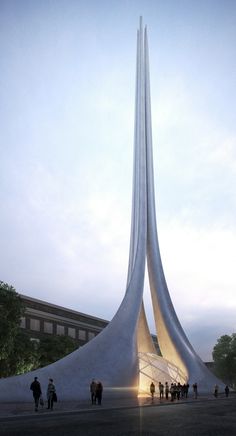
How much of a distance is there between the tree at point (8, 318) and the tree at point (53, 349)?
16793 millimetres

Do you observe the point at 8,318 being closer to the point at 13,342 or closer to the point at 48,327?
the point at 13,342

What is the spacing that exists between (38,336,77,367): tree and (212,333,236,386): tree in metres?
42.4

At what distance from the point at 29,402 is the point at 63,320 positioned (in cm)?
5242

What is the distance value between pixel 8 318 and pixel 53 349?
18.9 metres

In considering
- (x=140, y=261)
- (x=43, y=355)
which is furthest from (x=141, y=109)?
(x=43, y=355)

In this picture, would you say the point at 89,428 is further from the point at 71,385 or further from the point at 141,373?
the point at 141,373

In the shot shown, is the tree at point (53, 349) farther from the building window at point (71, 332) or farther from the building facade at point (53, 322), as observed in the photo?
the building window at point (71, 332)

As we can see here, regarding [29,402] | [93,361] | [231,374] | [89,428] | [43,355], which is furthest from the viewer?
[231,374]

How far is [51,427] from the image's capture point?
1234 cm

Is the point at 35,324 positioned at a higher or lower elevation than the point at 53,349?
higher

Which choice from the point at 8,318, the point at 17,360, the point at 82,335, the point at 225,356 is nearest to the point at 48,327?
the point at 82,335

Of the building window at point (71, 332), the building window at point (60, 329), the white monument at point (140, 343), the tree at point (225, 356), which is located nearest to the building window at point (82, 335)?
the building window at point (71, 332)

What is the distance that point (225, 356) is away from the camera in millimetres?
88938

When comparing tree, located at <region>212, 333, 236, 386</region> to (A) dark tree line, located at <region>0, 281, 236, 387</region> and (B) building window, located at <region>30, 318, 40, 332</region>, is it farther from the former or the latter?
(A) dark tree line, located at <region>0, 281, 236, 387</region>
